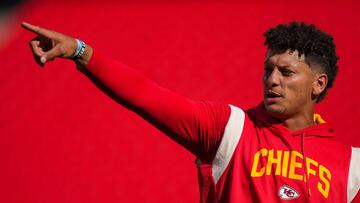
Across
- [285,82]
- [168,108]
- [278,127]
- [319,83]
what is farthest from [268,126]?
[168,108]

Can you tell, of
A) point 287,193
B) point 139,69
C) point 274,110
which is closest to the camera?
point 287,193

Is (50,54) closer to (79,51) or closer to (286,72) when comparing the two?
(79,51)

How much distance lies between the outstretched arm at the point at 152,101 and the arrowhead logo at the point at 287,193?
0.68ft

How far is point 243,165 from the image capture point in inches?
64.2

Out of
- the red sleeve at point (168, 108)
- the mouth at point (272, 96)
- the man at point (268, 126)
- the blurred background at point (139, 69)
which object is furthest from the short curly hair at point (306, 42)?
the blurred background at point (139, 69)

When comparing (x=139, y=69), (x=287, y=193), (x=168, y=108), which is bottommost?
(x=287, y=193)

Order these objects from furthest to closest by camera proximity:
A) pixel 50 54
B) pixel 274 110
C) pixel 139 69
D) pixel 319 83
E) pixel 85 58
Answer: pixel 139 69 < pixel 319 83 < pixel 274 110 < pixel 85 58 < pixel 50 54

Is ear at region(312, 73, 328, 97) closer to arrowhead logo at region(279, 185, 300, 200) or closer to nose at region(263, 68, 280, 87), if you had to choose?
nose at region(263, 68, 280, 87)

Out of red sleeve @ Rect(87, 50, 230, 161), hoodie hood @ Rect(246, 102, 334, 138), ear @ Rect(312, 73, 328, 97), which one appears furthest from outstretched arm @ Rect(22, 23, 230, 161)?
ear @ Rect(312, 73, 328, 97)

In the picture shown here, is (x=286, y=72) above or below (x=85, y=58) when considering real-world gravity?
above

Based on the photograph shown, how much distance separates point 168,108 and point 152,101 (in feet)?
0.15

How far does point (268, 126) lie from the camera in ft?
5.72

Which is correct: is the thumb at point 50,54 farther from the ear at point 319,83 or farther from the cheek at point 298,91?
the ear at point 319,83

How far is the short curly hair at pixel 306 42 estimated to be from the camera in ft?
5.81
